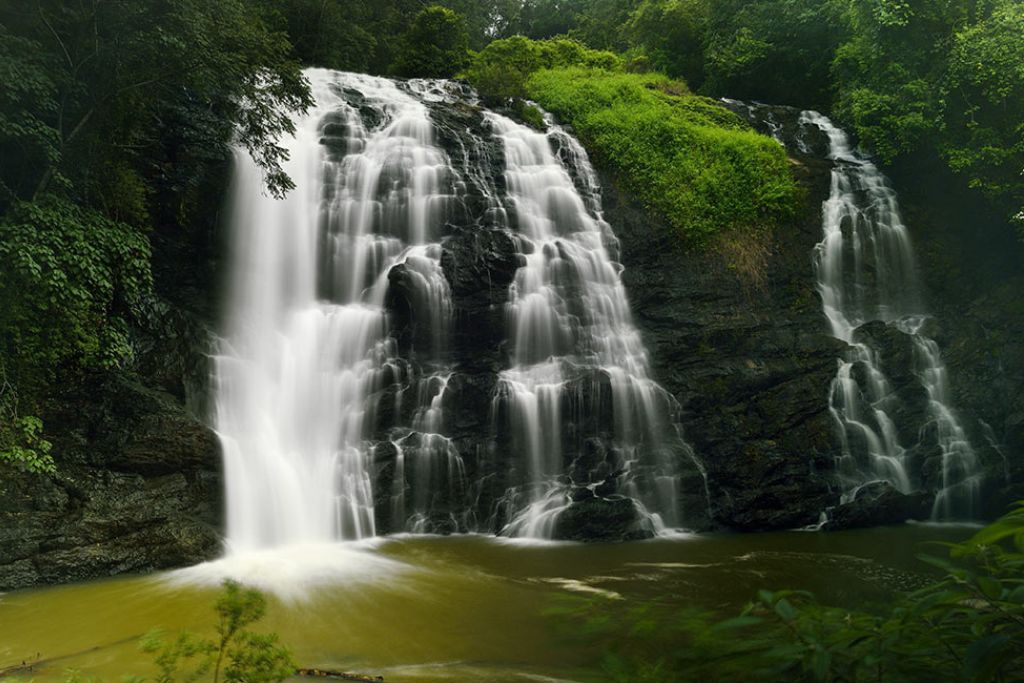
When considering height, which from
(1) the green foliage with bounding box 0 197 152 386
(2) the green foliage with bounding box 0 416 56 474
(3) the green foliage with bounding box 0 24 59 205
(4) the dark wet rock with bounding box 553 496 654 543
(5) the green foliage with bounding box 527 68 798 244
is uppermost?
(5) the green foliage with bounding box 527 68 798 244

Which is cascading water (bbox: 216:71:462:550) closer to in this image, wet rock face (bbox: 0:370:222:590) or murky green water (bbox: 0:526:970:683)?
wet rock face (bbox: 0:370:222:590)

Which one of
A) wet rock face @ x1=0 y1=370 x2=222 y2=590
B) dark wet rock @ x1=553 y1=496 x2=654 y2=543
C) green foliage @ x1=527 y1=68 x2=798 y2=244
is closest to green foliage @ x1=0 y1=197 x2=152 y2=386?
wet rock face @ x1=0 y1=370 x2=222 y2=590

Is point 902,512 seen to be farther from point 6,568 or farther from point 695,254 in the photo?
point 6,568

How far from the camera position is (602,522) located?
10133 millimetres

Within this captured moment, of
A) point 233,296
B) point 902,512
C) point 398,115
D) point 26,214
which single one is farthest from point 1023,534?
point 398,115

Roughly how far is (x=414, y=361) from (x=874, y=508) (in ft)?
25.5

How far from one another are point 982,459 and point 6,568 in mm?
14769

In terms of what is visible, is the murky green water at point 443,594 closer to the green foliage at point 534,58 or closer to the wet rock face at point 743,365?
the wet rock face at point 743,365

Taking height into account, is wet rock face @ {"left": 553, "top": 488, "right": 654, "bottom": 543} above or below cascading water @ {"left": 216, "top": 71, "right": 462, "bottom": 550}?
below

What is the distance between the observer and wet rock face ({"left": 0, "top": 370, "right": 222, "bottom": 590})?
25.7 feet

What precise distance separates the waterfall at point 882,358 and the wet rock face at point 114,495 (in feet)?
33.0

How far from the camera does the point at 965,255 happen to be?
14617 mm

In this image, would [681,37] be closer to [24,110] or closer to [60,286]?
[24,110]

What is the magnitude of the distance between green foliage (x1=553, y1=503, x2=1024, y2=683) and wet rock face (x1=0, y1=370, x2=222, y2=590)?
26.5 ft
